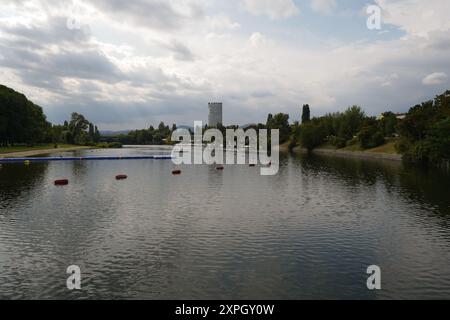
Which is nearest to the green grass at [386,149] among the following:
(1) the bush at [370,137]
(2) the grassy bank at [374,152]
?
(2) the grassy bank at [374,152]

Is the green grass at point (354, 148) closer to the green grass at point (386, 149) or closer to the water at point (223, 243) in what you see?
the green grass at point (386, 149)

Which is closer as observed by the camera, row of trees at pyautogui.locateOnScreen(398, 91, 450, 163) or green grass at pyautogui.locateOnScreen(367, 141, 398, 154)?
row of trees at pyautogui.locateOnScreen(398, 91, 450, 163)

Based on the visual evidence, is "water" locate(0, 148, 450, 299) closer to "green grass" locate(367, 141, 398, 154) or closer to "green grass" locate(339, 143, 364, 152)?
"green grass" locate(367, 141, 398, 154)

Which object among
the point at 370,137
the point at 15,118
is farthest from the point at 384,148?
the point at 15,118

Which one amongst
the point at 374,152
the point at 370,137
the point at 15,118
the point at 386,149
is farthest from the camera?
the point at 370,137

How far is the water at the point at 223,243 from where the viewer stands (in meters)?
24.5

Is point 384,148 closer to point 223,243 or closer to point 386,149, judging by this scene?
point 386,149

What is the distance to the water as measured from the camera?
24453 millimetres

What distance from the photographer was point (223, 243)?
33.8 meters

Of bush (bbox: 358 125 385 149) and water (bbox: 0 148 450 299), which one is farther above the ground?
bush (bbox: 358 125 385 149)

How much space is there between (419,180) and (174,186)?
5223 centimetres

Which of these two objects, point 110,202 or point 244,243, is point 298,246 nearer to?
point 244,243

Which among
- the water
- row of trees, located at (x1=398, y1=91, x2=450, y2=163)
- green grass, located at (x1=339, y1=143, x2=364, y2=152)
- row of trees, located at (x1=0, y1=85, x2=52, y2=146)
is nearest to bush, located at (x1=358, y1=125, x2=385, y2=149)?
green grass, located at (x1=339, y1=143, x2=364, y2=152)
